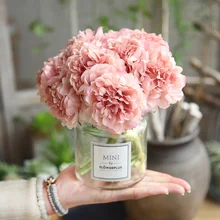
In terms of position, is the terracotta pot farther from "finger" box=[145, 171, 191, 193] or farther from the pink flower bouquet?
the pink flower bouquet

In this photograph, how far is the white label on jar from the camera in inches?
33.3

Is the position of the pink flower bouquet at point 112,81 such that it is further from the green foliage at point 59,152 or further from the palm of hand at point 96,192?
the green foliage at point 59,152

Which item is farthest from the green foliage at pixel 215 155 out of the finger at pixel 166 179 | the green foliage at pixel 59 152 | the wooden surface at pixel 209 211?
the green foliage at pixel 59 152

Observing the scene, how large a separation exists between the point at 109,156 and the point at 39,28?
0.82 metres

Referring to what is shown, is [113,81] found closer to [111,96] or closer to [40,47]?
[111,96]

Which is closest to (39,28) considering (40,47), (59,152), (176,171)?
(40,47)

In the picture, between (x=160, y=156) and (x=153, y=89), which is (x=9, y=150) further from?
(x=153, y=89)

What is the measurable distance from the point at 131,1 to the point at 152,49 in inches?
35.0

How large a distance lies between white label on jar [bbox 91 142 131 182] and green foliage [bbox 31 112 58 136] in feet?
2.47

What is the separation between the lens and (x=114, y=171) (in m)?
0.86

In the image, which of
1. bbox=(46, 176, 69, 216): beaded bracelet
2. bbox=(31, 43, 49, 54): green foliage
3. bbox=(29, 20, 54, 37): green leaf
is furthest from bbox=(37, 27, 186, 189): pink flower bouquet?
bbox=(31, 43, 49, 54): green foliage

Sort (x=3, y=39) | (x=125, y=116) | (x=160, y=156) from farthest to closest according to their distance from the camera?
(x=3, y=39), (x=160, y=156), (x=125, y=116)

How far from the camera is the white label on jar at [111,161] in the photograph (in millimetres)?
845

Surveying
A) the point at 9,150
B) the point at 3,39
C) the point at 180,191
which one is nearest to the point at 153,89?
the point at 180,191
